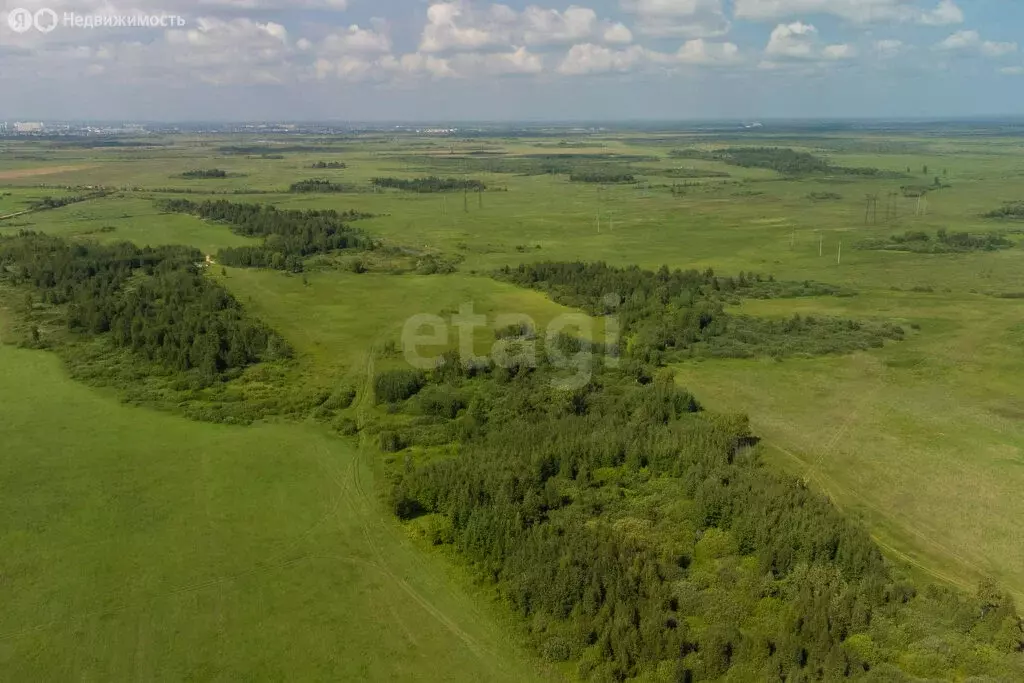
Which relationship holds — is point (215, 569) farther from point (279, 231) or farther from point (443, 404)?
point (279, 231)

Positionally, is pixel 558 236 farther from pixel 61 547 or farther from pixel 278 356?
pixel 61 547

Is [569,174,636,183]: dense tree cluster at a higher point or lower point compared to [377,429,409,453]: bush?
higher

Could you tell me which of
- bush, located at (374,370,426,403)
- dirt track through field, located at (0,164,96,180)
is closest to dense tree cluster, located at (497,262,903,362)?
bush, located at (374,370,426,403)

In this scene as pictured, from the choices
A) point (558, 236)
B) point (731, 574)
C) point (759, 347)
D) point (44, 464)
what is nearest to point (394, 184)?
point (558, 236)

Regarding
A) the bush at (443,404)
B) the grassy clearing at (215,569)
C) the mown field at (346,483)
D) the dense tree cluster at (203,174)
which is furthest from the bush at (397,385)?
the dense tree cluster at (203,174)

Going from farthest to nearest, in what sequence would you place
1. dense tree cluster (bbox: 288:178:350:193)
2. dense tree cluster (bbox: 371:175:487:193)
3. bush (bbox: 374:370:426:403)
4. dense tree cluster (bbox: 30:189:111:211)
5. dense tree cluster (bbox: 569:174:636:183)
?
dense tree cluster (bbox: 569:174:636:183)
dense tree cluster (bbox: 371:175:487:193)
dense tree cluster (bbox: 288:178:350:193)
dense tree cluster (bbox: 30:189:111:211)
bush (bbox: 374:370:426:403)

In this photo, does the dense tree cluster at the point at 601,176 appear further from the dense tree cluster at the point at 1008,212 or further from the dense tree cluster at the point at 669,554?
the dense tree cluster at the point at 669,554

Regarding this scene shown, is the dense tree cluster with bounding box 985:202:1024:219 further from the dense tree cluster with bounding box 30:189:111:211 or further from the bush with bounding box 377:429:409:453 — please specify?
the dense tree cluster with bounding box 30:189:111:211
